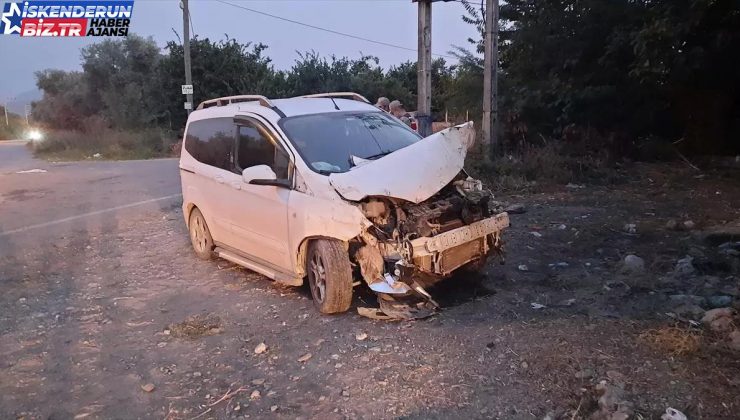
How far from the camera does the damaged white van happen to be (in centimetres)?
499

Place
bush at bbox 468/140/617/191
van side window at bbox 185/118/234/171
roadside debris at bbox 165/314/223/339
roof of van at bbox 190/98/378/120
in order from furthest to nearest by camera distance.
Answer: bush at bbox 468/140/617/191 < van side window at bbox 185/118/234/171 < roof of van at bbox 190/98/378/120 < roadside debris at bbox 165/314/223/339

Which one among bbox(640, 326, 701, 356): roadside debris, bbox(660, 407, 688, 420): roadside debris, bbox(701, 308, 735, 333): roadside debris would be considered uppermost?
bbox(701, 308, 735, 333): roadside debris

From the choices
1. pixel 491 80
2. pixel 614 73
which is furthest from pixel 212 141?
pixel 614 73

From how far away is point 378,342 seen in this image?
15.3ft

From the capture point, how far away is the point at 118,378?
4328mm

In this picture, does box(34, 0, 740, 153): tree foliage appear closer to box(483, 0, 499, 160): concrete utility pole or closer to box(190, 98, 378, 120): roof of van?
box(483, 0, 499, 160): concrete utility pole

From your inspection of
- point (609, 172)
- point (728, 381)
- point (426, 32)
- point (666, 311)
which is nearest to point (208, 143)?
point (666, 311)

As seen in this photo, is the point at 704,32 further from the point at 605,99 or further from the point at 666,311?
the point at 666,311

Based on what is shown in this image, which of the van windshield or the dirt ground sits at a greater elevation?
the van windshield

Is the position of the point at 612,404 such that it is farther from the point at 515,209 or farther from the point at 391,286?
the point at 515,209

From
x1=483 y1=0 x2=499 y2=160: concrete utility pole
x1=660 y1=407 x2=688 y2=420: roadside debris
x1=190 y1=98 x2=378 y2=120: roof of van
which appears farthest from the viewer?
x1=483 y1=0 x2=499 y2=160: concrete utility pole

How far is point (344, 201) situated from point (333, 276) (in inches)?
25.0

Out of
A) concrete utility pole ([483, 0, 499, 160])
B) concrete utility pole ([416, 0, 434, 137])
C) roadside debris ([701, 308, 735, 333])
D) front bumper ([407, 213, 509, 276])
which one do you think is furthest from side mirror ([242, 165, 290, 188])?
concrete utility pole ([483, 0, 499, 160])

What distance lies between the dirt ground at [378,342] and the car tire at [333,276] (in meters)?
0.13
